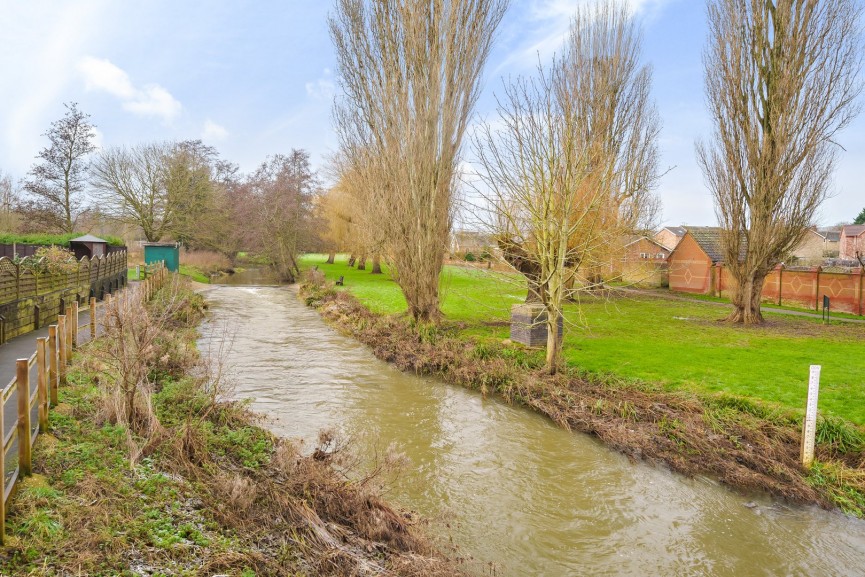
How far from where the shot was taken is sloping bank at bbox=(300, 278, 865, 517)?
682 centimetres

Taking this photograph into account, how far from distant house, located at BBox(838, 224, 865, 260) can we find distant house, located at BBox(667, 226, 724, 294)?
30.5 m

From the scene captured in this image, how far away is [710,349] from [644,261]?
15121 mm

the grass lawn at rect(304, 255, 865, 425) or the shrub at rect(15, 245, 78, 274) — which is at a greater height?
the shrub at rect(15, 245, 78, 274)

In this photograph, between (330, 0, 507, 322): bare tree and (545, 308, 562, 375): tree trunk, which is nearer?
(545, 308, 562, 375): tree trunk

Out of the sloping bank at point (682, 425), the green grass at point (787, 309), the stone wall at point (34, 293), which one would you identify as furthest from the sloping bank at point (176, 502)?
the green grass at point (787, 309)

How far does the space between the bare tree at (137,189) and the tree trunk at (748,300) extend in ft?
121

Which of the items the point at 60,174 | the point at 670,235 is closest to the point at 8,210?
the point at 60,174

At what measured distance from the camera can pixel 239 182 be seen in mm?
53781

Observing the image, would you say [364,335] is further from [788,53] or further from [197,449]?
[788,53]

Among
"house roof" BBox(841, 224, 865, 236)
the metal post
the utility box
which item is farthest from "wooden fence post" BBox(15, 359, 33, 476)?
"house roof" BBox(841, 224, 865, 236)

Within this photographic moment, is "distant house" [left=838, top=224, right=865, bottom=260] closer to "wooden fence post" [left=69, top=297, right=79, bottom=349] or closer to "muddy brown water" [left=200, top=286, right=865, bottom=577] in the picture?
"muddy brown water" [left=200, top=286, right=865, bottom=577]

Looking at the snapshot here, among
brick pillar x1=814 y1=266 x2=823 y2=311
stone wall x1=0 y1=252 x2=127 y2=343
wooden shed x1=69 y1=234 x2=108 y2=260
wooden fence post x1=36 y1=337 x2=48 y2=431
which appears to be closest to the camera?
wooden fence post x1=36 y1=337 x2=48 y2=431

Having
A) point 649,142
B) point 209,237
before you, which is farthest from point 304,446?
point 209,237

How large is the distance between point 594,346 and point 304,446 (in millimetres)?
8226
